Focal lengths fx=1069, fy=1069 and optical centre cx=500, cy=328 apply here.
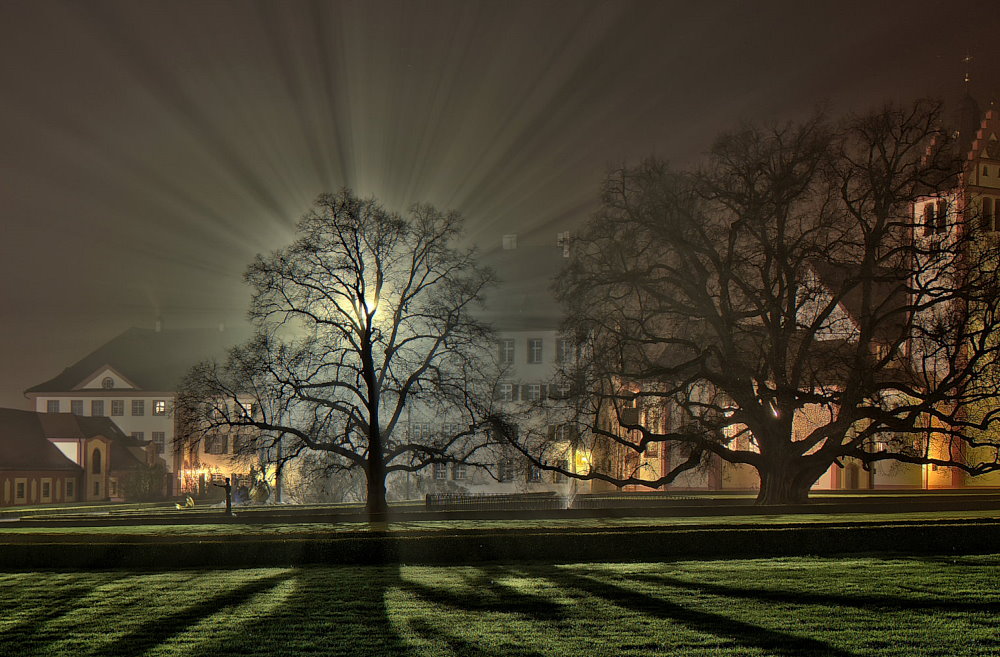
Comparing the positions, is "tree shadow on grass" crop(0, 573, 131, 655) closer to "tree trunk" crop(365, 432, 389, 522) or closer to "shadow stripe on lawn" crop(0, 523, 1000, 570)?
"shadow stripe on lawn" crop(0, 523, 1000, 570)

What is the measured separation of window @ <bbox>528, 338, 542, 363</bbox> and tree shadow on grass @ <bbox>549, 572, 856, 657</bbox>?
50438mm

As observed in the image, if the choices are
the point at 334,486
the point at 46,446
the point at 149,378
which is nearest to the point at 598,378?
the point at 334,486

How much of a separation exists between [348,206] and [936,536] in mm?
23611

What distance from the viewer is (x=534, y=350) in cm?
6806

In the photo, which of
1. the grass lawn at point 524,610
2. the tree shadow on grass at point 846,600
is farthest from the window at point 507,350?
the tree shadow on grass at point 846,600

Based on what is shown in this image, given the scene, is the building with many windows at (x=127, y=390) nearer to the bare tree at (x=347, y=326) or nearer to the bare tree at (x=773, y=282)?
the bare tree at (x=347, y=326)

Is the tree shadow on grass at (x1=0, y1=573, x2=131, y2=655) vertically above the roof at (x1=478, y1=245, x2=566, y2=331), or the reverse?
the roof at (x1=478, y1=245, x2=566, y2=331)

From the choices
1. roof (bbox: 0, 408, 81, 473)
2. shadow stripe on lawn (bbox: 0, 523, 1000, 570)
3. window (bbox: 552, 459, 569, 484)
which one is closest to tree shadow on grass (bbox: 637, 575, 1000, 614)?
shadow stripe on lawn (bbox: 0, 523, 1000, 570)

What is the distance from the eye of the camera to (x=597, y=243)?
118ft

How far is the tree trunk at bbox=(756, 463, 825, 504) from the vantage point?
35781 mm

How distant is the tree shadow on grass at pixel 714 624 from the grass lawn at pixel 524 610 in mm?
29

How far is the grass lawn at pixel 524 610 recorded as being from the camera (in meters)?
13.0

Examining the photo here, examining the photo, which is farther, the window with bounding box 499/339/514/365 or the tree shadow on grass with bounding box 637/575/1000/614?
the window with bounding box 499/339/514/365

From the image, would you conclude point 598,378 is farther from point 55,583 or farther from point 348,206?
point 55,583
